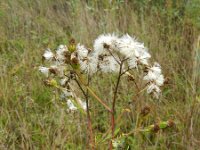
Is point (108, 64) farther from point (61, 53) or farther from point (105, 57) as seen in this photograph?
point (61, 53)

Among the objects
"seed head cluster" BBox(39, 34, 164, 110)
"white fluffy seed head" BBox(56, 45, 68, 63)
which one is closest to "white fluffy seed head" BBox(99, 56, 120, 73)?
"seed head cluster" BBox(39, 34, 164, 110)

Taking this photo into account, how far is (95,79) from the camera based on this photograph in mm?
2822

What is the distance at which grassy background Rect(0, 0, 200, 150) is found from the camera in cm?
223

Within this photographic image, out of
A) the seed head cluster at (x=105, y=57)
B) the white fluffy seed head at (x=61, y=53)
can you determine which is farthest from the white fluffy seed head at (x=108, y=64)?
the white fluffy seed head at (x=61, y=53)

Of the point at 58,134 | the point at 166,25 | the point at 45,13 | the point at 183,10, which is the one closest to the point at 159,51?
the point at 166,25

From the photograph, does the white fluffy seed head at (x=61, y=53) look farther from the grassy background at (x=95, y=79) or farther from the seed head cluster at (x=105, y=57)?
the grassy background at (x=95, y=79)

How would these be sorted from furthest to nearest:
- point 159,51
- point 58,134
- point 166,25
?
point 166,25
point 159,51
point 58,134

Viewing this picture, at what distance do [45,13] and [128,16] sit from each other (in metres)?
1.04

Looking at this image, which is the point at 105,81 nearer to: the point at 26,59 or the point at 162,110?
the point at 162,110

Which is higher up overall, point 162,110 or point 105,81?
point 105,81

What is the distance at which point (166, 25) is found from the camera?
3.59 meters

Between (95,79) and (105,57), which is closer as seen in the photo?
(105,57)

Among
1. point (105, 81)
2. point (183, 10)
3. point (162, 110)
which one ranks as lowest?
point (162, 110)

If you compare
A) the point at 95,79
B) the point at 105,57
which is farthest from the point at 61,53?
the point at 95,79
